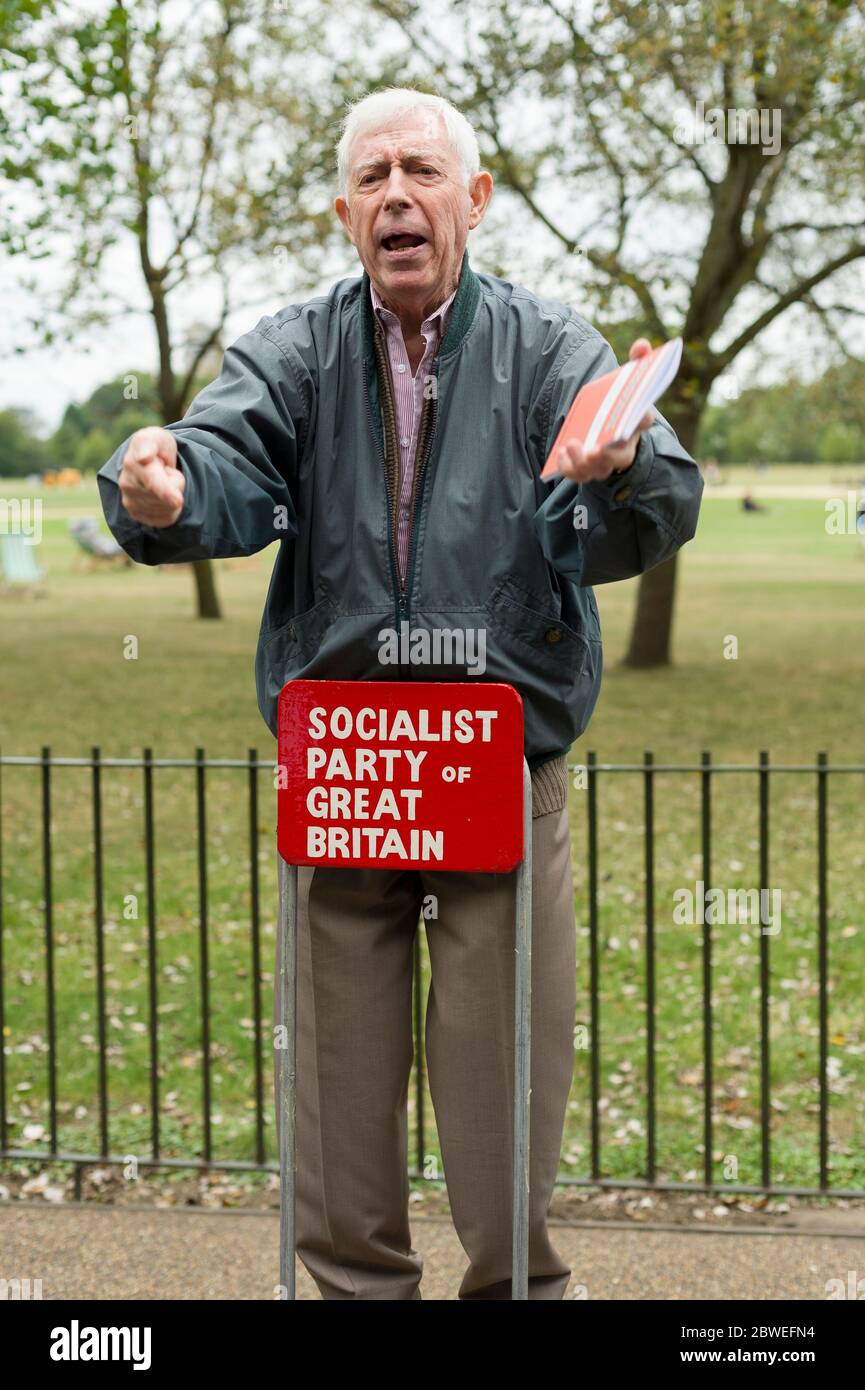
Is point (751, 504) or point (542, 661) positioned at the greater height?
point (751, 504)

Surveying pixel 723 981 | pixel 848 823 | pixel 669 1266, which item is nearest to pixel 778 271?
pixel 848 823

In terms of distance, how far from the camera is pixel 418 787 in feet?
7.66

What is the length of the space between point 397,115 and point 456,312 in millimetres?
314

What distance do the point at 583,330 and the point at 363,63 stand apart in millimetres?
13207

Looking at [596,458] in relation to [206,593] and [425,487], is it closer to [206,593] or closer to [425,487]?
[425,487]

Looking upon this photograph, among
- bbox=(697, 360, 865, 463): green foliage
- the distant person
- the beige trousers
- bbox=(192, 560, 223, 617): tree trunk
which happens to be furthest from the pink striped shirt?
the distant person

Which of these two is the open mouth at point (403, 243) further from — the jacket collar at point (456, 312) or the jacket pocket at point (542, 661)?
the jacket pocket at point (542, 661)

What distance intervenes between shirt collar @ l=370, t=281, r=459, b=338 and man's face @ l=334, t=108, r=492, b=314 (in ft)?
0.12

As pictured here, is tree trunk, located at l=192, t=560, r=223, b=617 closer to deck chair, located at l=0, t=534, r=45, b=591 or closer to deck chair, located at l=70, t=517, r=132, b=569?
deck chair, located at l=0, t=534, r=45, b=591

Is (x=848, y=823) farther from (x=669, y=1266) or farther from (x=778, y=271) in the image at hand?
(x=778, y=271)

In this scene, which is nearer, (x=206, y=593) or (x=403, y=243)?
(x=403, y=243)

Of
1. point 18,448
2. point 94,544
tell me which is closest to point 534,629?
point 94,544

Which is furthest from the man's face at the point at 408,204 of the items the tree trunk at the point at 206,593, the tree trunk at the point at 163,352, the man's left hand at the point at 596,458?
the tree trunk at the point at 206,593

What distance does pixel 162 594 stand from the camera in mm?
29312
